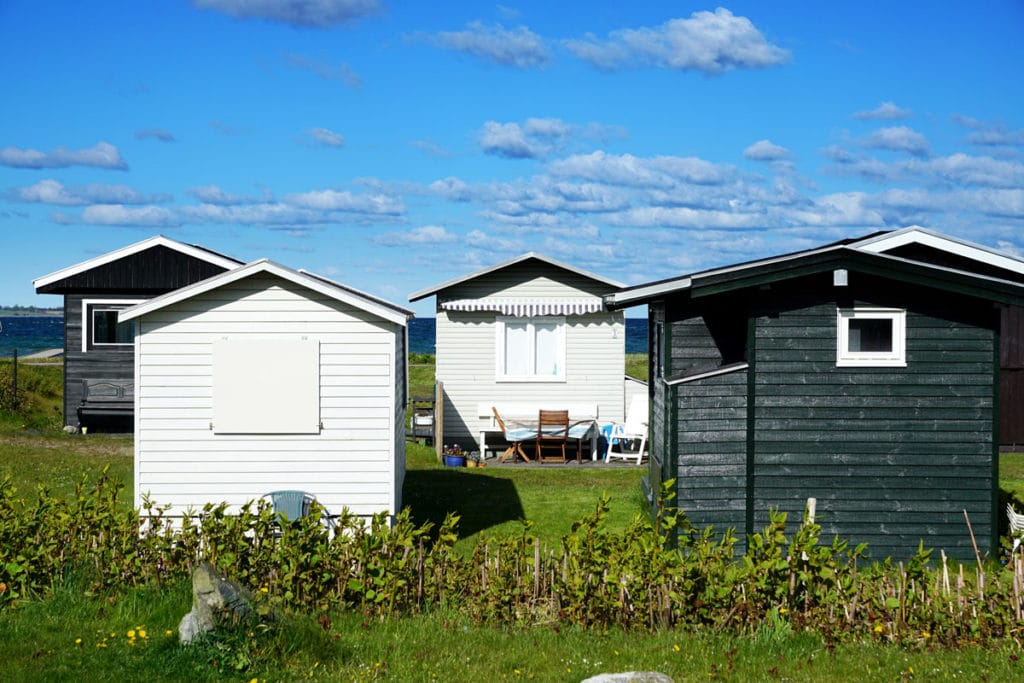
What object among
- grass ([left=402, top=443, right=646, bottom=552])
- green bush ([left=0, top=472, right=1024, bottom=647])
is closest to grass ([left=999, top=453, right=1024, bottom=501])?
grass ([left=402, top=443, right=646, bottom=552])

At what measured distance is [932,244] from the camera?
14.9 m

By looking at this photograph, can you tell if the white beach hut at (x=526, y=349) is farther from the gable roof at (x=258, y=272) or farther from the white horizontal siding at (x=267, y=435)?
the gable roof at (x=258, y=272)

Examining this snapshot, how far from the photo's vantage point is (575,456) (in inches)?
876

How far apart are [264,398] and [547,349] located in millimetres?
11031

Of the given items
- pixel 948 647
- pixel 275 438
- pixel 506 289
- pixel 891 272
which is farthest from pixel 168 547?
pixel 506 289

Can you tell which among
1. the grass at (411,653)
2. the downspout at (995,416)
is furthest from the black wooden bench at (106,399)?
the downspout at (995,416)

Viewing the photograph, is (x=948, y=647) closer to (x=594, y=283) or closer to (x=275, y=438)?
(x=275, y=438)

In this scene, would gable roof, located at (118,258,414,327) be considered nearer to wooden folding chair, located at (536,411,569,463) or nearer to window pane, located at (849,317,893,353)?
window pane, located at (849,317,893,353)

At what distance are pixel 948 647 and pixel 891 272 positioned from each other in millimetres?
4776

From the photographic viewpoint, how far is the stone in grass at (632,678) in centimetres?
657

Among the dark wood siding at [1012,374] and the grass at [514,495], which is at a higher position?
the dark wood siding at [1012,374]

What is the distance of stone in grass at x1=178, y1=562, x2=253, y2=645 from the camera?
6988 mm

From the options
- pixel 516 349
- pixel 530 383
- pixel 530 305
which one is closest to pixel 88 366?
pixel 516 349

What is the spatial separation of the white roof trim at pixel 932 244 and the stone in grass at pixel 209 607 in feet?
35.2
